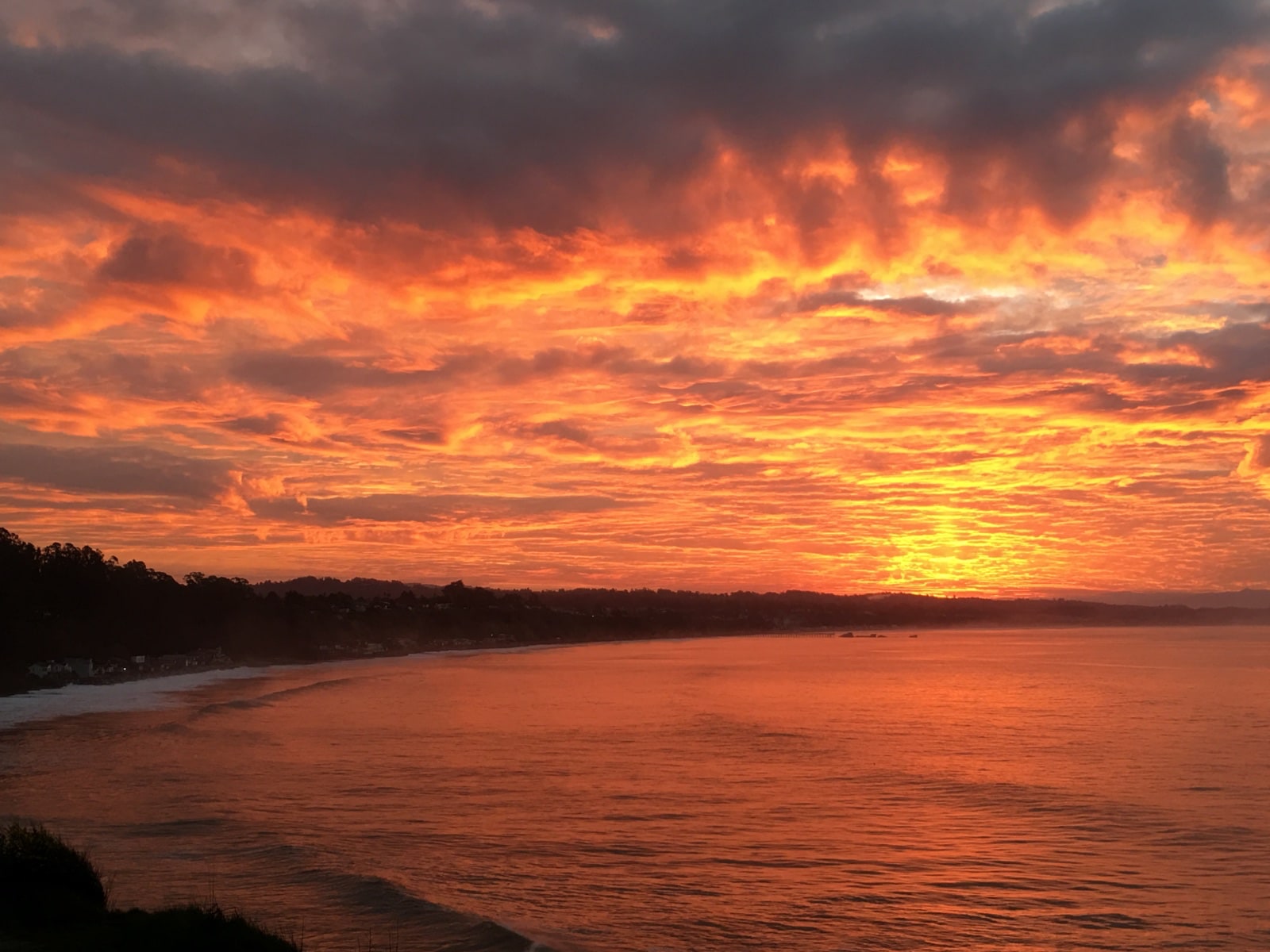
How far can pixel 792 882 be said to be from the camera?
80.8 feet

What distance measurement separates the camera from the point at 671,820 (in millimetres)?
31734

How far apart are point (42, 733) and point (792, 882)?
4114 centimetres

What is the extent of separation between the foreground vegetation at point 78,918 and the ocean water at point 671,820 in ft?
7.82

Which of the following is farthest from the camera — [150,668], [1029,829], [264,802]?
[150,668]

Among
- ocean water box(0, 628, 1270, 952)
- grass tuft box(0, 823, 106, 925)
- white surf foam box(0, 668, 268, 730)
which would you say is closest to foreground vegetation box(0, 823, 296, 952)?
grass tuft box(0, 823, 106, 925)

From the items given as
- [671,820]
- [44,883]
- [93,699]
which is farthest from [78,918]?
Answer: [93,699]

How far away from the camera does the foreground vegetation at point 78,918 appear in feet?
51.8

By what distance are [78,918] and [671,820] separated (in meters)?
17.6

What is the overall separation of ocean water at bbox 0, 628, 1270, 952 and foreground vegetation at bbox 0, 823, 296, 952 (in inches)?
93.8

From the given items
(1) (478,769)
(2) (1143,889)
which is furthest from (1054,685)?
(2) (1143,889)

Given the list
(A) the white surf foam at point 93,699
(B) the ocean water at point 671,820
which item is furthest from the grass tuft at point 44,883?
(A) the white surf foam at point 93,699

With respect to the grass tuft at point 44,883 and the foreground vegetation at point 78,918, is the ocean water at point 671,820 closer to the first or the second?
the grass tuft at point 44,883

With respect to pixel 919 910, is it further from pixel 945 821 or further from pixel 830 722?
pixel 830 722

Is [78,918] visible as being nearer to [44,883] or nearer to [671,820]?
[44,883]
